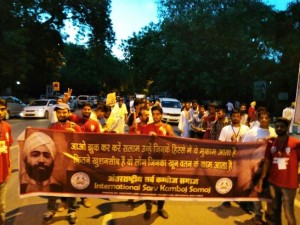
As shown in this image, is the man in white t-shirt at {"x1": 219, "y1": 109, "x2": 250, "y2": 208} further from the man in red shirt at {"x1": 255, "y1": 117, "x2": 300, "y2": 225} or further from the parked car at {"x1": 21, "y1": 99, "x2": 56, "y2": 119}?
the parked car at {"x1": 21, "y1": 99, "x2": 56, "y2": 119}

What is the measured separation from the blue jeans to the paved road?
2.31 ft

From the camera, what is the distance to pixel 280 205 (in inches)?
215

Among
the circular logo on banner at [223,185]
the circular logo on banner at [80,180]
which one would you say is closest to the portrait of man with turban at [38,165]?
the circular logo on banner at [80,180]

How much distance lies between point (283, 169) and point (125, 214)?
260 centimetres

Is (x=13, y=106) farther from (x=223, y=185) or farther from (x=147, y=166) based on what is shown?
(x=223, y=185)

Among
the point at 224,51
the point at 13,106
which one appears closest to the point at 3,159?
the point at 13,106

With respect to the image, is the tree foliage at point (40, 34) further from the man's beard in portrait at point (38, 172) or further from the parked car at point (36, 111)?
the man's beard in portrait at point (38, 172)

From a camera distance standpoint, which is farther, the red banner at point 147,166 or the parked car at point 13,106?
the parked car at point 13,106

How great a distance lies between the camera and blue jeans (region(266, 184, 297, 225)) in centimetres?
516

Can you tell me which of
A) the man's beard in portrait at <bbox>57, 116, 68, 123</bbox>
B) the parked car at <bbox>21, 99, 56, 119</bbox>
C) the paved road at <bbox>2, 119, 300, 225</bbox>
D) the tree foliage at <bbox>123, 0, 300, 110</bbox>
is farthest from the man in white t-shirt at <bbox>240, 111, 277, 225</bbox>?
the parked car at <bbox>21, 99, 56, 119</bbox>

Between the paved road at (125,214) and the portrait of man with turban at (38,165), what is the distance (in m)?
0.62

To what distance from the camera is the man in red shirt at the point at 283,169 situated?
17.0 feet

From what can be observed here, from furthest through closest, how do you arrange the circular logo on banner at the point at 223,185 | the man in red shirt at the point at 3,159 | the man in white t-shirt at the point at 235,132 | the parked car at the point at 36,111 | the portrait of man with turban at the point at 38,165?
the parked car at the point at 36,111 → the man in white t-shirt at the point at 235,132 → the circular logo on banner at the point at 223,185 → the portrait of man with turban at the point at 38,165 → the man in red shirt at the point at 3,159

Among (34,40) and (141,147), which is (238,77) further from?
(141,147)
